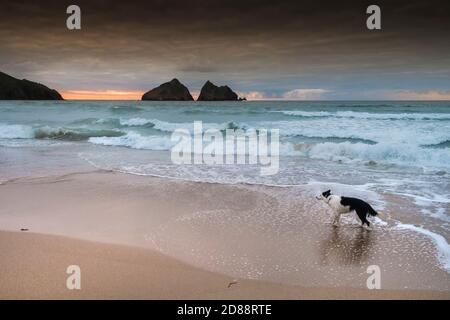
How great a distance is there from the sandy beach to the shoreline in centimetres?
1

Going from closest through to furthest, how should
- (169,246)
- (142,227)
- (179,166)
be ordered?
1. (169,246)
2. (142,227)
3. (179,166)

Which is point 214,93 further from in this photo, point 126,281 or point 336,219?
point 126,281

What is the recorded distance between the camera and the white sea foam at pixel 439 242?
15.0 feet

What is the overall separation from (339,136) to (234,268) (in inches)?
650

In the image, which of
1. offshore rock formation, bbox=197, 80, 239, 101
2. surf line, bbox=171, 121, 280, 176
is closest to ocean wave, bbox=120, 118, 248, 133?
surf line, bbox=171, 121, 280, 176

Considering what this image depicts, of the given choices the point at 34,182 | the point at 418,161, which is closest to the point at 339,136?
the point at 418,161

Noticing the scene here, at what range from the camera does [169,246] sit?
5000 millimetres

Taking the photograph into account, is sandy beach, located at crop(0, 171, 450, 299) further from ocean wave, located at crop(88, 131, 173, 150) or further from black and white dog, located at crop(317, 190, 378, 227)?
ocean wave, located at crop(88, 131, 173, 150)

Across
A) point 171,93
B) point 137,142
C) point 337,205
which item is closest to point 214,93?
point 171,93

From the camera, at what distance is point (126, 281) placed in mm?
3963

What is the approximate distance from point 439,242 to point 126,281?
381 cm

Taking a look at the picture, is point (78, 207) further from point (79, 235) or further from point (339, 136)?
point (339, 136)

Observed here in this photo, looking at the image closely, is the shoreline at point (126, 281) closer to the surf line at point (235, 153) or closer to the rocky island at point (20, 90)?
the surf line at point (235, 153)

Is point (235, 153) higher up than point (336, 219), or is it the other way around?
point (235, 153)
